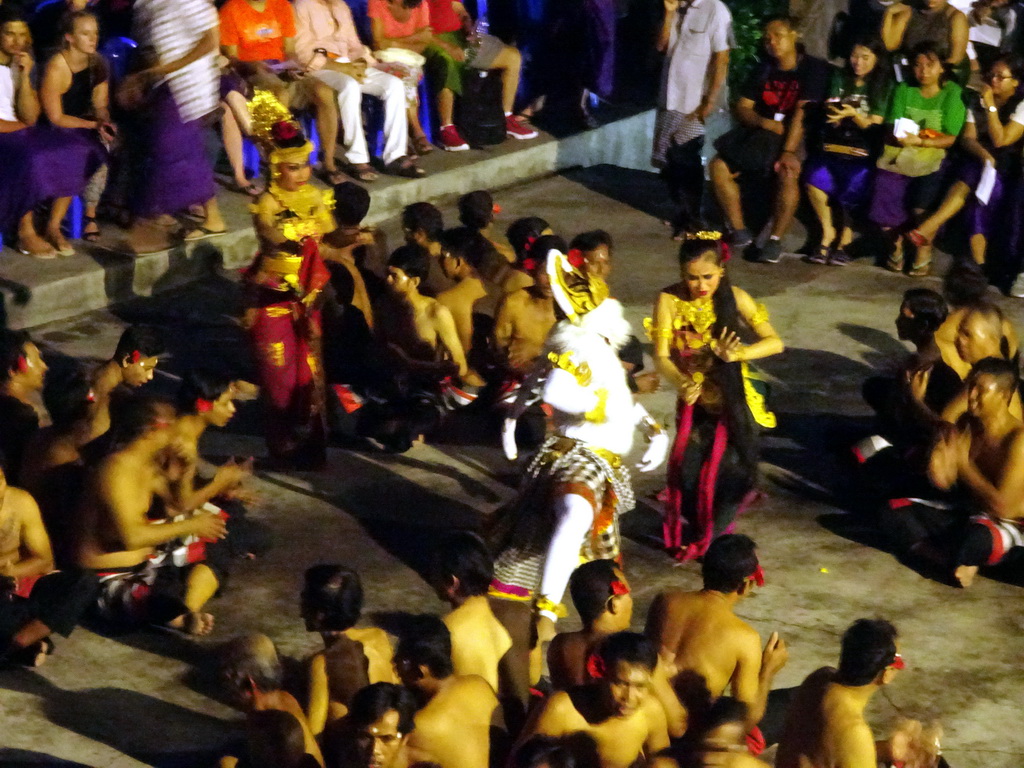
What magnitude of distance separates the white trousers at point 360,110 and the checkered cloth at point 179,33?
1420 millimetres

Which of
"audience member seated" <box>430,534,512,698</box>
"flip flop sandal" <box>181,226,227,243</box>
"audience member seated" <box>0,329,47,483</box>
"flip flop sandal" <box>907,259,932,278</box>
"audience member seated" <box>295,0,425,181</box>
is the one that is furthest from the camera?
"audience member seated" <box>295,0,425,181</box>

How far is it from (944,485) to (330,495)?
266 cm

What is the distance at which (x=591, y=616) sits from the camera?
4.76 metres

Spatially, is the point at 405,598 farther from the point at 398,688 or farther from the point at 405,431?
the point at 398,688

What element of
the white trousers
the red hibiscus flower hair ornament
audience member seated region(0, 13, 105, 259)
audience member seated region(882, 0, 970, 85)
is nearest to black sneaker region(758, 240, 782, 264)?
audience member seated region(882, 0, 970, 85)

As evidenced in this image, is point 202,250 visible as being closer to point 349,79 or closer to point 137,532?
point 349,79

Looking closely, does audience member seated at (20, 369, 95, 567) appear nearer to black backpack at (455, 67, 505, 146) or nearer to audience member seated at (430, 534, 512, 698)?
audience member seated at (430, 534, 512, 698)

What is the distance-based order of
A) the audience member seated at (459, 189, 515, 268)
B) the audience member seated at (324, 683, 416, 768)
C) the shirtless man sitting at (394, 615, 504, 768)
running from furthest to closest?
the audience member seated at (459, 189, 515, 268) < the shirtless man sitting at (394, 615, 504, 768) < the audience member seated at (324, 683, 416, 768)

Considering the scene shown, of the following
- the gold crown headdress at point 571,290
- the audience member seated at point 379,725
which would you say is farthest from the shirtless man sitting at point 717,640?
the gold crown headdress at point 571,290

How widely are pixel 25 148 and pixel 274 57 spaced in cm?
209

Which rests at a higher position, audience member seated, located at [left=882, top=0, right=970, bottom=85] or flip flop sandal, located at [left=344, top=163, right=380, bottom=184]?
audience member seated, located at [left=882, top=0, right=970, bottom=85]

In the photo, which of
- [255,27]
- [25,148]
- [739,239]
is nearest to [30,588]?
[25,148]

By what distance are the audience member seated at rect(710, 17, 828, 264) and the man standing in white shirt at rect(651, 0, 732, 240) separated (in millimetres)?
281

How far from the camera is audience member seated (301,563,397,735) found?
4652mm
